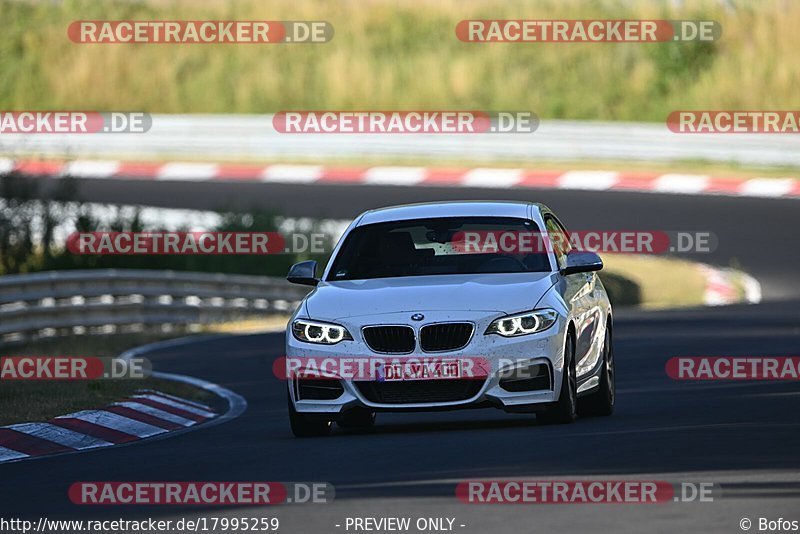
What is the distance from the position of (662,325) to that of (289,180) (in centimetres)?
2017

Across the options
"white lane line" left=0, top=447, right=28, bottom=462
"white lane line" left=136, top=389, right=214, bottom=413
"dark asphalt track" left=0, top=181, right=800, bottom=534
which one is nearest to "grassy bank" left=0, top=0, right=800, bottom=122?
"dark asphalt track" left=0, top=181, right=800, bottom=534

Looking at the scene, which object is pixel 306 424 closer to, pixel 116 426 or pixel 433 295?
pixel 433 295

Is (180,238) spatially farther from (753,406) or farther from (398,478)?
(398,478)

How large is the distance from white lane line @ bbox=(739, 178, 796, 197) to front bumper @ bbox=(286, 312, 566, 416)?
26625 mm

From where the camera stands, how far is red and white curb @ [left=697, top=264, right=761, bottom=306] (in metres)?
28.1

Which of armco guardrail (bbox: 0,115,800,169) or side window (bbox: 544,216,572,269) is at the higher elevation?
armco guardrail (bbox: 0,115,800,169)

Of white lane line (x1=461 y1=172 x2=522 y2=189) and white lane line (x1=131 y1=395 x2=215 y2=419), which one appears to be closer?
white lane line (x1=131 y1=395 x2=215 y2=419)

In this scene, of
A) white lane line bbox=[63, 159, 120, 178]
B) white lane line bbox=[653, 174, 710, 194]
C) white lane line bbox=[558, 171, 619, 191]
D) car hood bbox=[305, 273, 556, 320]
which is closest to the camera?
car hood bbox=[305, 273, 556, 320]

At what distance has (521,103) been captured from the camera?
50562mm

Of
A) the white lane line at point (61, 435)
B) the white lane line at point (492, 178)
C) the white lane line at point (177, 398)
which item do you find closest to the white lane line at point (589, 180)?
the white lane line at point (492, 178)

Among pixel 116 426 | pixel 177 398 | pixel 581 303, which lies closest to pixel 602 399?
pixel 581 303

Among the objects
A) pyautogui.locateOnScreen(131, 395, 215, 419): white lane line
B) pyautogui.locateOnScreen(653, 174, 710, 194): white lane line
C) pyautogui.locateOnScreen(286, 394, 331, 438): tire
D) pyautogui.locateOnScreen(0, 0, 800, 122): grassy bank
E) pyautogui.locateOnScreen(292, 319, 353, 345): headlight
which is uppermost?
pyautogui.locateOnScreen(0, 0, 800, 122): grassy bank

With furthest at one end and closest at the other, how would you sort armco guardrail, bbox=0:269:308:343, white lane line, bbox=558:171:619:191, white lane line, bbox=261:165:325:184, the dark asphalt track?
white lane line, bbox=261:165:325:184 → white lane line, bbox=558:171:619:191 → armco guardrail, bbox=0:269:308:343 → the dark asphalt track

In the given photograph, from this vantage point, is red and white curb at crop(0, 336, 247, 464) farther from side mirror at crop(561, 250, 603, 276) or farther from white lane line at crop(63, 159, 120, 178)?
white lane line at crop(63, 159, 120, 178)
